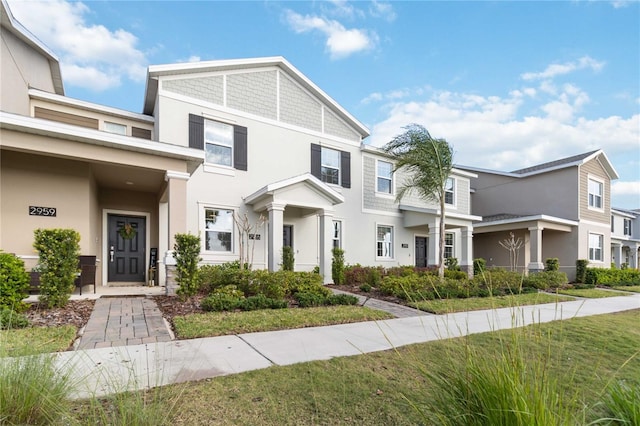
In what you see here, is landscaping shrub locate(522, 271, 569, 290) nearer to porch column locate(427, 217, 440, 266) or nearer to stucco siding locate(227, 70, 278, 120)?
porch column locate(427, 217, 440, 266)

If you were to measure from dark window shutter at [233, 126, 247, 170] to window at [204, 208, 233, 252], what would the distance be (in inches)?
66.6

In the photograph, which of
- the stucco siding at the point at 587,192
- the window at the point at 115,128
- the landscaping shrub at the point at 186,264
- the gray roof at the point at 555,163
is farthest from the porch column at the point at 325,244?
the stucco siding at the point at 587,192

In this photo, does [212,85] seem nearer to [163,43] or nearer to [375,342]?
[163,43]

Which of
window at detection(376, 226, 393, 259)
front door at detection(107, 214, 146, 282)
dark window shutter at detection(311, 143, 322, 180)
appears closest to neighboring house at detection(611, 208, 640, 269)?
window at detection(376, 226, 393, 259)

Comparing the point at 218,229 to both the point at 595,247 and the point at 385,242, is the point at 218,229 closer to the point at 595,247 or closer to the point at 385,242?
the point at 385,242

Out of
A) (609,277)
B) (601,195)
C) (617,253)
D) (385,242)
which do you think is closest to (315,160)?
(385,242)

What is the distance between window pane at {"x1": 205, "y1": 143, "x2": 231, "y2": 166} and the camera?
11.7m

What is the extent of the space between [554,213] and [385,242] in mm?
11081

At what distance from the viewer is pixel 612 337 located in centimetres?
584

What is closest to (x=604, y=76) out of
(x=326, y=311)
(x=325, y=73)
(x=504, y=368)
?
(x=325, y=73)

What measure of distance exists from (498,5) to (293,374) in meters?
11.7

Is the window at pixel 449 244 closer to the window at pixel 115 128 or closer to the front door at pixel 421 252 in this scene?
the front door at pixel 421 252

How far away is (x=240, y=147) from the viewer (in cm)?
1221

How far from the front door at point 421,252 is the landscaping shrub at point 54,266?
46.9 ft
